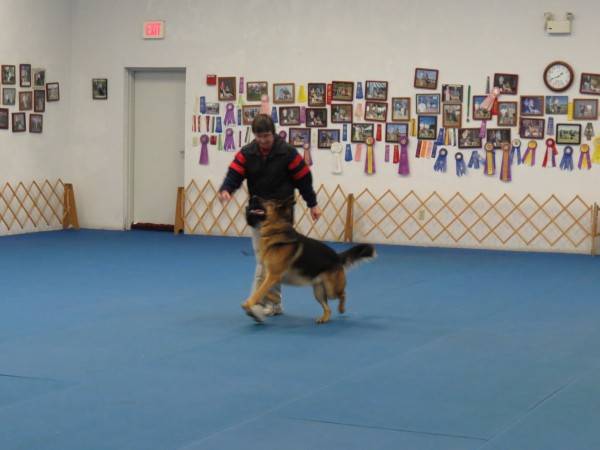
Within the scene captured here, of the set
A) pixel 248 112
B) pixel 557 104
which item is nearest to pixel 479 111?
pixel 557 104

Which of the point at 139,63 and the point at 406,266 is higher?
the point at 139,63

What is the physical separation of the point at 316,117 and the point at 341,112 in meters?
0.33

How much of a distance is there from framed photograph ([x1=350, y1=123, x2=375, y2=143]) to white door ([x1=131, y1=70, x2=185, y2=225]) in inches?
93.7

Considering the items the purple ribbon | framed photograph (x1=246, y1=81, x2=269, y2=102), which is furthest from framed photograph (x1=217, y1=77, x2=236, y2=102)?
→ the purple ribbon

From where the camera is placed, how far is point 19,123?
12898 mm

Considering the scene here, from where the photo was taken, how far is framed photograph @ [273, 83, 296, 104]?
12.8m

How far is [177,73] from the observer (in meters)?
13.4

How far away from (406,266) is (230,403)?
18.5 feet

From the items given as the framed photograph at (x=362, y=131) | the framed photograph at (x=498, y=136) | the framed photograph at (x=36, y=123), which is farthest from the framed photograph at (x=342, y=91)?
the framed photograph at (x=36, y=123)

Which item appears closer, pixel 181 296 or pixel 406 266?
pixel 181 296

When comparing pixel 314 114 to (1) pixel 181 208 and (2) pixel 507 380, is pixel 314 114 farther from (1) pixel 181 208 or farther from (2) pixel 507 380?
(2) pixel 507 380

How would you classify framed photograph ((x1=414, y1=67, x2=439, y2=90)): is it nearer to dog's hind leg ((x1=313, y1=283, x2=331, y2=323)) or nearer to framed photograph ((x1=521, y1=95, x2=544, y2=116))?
framed photograph ((x1=521, y1=95, x2=544, y2=116))

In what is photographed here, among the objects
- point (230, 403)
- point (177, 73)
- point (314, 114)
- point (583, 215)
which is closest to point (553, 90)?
point (583, 215)

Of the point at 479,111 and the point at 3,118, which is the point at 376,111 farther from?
the point at 3,118
